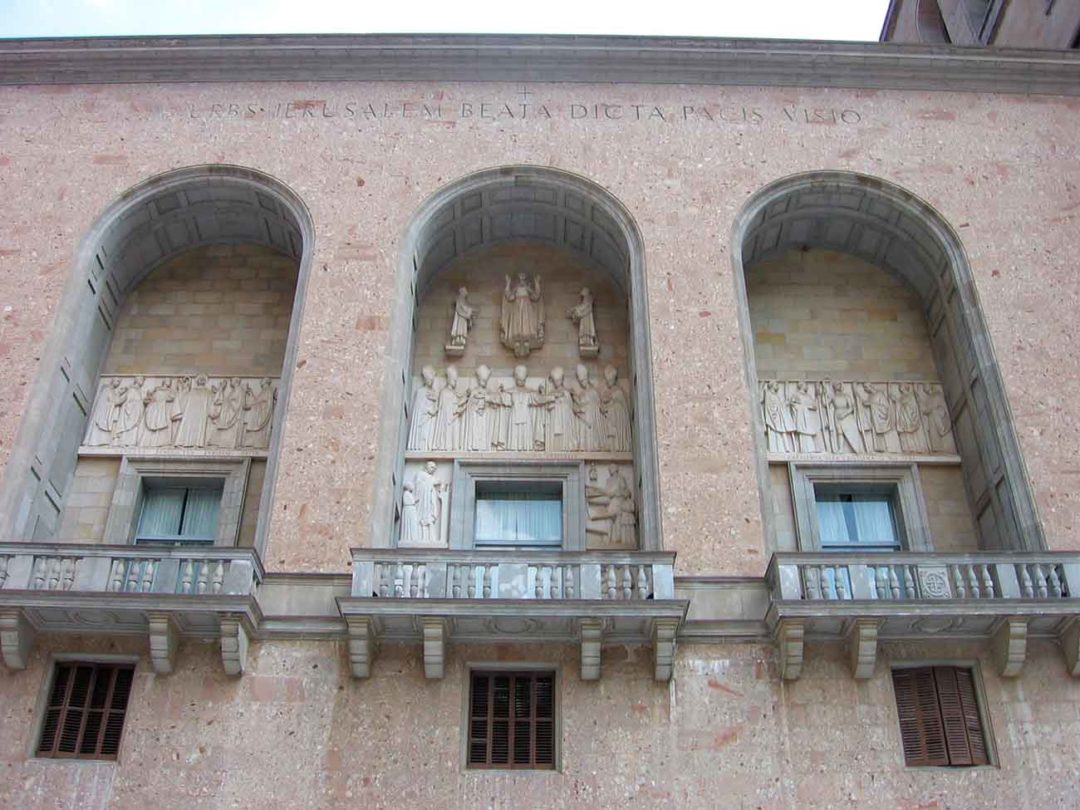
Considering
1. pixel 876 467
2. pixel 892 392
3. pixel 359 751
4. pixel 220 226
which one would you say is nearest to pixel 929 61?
pixel 892 392

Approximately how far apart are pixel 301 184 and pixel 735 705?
10240mm

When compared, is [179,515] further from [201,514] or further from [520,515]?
[520,515]

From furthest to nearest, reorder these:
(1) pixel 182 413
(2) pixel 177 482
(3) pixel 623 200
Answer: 1. (3) pixel 623 200
2. (1) pixel 182 413
3. (2) pixel 177 482

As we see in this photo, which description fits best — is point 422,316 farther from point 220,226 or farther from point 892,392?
point 892,392

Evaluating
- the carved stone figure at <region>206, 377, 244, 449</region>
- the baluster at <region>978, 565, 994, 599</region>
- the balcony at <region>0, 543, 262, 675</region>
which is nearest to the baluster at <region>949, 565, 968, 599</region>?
the baluster at <region>978, 565, 994, 599</region>

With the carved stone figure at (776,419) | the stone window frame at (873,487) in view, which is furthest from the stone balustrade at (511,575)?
the carved stone figure at (776,419)

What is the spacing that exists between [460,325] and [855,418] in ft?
20.4

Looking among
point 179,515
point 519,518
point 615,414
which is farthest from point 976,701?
point 179,515

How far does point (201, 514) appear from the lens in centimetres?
1636

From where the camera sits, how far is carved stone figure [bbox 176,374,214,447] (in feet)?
54.6

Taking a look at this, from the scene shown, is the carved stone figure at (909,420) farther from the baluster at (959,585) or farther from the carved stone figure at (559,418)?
the carved stone figure at (559,418)

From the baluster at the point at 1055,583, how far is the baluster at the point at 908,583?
1.64 metres

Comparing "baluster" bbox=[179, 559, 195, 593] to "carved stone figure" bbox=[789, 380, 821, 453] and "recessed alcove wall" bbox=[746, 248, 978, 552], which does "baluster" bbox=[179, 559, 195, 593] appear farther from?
"carved stone figure" bbox=[789, 380, 821, 453]

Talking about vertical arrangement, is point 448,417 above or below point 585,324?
below
